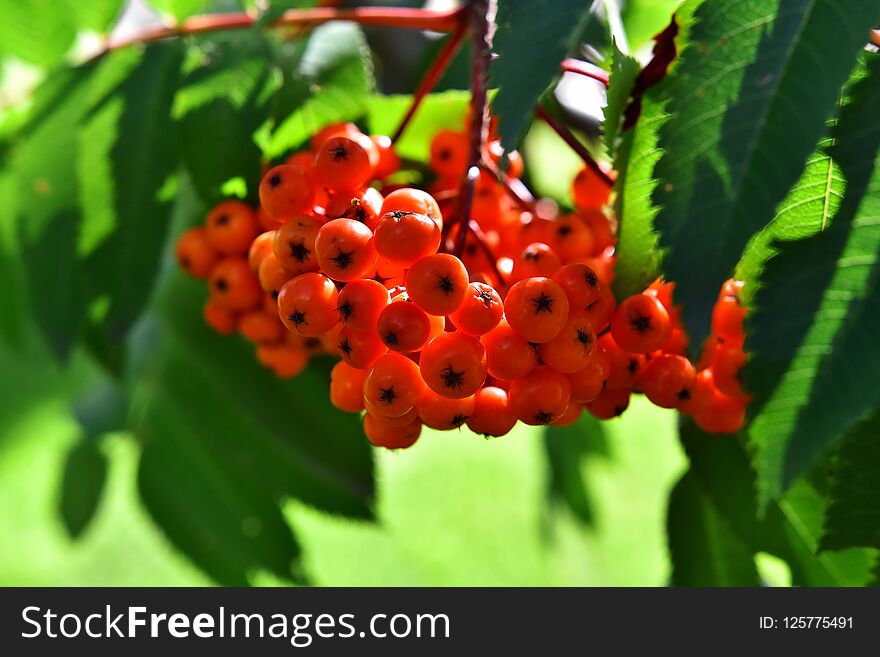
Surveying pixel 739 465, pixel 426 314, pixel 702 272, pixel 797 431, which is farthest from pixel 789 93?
pixel 739 465

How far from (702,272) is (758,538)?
2.93ft

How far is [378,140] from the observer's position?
4.83ft

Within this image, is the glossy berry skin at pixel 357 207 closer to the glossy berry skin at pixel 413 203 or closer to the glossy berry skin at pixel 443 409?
the glossy berry skin at pixel 413 203

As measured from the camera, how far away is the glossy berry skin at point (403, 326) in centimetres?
107

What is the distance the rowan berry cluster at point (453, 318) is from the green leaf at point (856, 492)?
0.17 metres

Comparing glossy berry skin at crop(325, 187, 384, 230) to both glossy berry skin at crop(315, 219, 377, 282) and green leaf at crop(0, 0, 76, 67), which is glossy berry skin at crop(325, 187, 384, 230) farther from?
green leaf at crop(0, 0, 76, 67)

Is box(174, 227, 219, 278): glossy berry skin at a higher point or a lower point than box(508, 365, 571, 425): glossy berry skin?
lower

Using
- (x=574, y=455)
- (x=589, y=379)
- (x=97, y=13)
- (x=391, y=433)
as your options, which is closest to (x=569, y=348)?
(x=589, y=379)

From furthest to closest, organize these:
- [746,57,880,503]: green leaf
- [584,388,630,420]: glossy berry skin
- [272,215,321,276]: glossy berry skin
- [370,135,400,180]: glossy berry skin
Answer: [370,135,400,180]: glossy berry skin < [584,388,630,420]: glossy berry skin < [272,215,321,276]: glossy berry skin < [746,57,880,503]: green leaf

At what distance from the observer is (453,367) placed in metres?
1.05

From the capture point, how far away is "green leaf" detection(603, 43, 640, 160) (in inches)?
47.6

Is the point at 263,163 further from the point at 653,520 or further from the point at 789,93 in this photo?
the point at 653,520

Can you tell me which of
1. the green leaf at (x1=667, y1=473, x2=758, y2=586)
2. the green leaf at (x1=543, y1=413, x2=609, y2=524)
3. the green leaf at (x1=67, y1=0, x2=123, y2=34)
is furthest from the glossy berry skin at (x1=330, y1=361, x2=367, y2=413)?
the green leaf at (x1=543, y1=413, x2=609, y2=524)

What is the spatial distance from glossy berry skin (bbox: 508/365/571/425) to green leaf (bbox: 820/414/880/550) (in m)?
0.42
